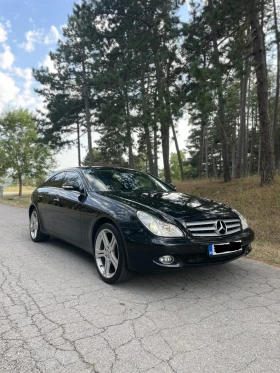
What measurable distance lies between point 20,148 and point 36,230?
24.8m

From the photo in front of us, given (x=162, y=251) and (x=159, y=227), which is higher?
(x=159, y=227)

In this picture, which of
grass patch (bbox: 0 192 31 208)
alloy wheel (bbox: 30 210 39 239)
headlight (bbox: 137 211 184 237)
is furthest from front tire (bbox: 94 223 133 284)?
grass patch (bbox: 0 192 31 208)

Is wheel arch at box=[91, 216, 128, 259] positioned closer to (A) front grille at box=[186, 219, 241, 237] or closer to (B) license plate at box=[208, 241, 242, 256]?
(A) front grille at box=[186, 219, 241, 237]

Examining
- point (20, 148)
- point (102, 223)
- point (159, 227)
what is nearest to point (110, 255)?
point (102, 223)

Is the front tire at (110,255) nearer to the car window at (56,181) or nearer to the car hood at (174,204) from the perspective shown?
the car hood at (174,204)

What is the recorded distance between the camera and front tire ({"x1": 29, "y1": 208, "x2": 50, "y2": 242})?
6.07m

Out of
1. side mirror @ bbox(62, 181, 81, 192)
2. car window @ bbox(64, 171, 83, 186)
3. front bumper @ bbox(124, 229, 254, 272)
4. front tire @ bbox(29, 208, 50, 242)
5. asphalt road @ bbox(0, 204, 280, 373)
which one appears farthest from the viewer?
front tire @ bbox(29, 208, 50, 242)

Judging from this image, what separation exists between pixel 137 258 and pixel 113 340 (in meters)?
1.02

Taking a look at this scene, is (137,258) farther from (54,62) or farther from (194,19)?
(54,62)

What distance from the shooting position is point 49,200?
5586 mm

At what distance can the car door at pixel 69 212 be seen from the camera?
4.53 meters

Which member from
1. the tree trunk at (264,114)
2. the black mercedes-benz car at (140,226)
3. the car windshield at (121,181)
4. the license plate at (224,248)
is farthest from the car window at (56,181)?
the tree trunk at (264,114)

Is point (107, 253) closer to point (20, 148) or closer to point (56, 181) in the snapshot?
point (56, 181)

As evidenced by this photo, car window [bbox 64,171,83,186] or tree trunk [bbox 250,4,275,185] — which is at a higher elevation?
tree trunk [bbox 250,4,275,185]
